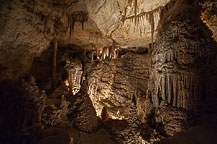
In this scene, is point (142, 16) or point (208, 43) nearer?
point (208, 43)

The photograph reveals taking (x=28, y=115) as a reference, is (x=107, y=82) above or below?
above

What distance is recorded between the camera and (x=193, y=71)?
4914 mm

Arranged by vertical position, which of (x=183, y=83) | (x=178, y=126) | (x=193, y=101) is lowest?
(x=178, y=126)

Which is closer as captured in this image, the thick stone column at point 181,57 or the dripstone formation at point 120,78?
the dripstone formation at point 120,78

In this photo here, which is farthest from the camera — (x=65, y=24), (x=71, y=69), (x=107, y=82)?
(x=71, y=69)

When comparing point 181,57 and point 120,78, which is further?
point 120,78

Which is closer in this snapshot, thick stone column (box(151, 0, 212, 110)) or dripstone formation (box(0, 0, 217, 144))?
dripstone formation (box(0, 0, 217, 144))

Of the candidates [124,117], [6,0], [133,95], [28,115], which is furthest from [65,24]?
[124,117]

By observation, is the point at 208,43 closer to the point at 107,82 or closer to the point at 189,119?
the point at 189,119

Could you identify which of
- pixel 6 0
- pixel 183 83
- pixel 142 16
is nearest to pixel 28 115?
pixel 6 0

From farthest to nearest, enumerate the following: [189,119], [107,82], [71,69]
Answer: [71,69] < [107,82] < [189,119]

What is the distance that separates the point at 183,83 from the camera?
5035 millimetres

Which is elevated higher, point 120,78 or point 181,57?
point 181,57

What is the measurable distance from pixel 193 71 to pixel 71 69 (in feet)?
28.2
